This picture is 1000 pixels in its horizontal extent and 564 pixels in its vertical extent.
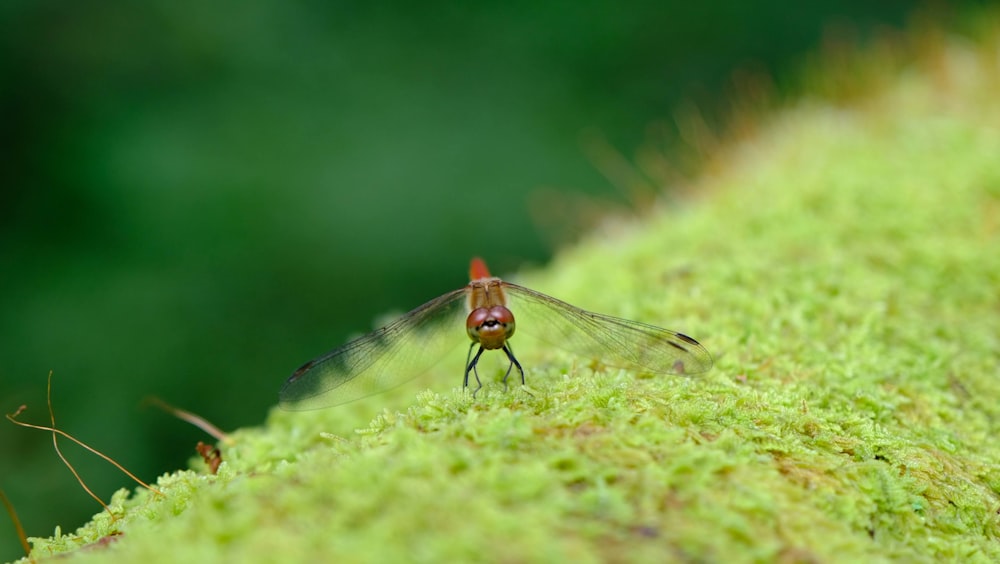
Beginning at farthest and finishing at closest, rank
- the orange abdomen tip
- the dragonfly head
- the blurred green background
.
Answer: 1. the blurred green background
2. the orange abdomen tip
3. the dragonfly head

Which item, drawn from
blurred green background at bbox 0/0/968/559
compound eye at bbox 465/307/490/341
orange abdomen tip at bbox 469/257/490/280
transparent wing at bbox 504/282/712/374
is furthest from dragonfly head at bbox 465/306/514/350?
blurred green background at bbox 0/0/968/559

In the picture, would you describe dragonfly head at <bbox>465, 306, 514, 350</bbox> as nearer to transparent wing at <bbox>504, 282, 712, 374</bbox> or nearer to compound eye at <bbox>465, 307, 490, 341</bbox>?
compound eye at <bbox>465, 307, 490, 341</bbox>

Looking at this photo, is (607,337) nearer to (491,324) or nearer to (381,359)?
(491,324)

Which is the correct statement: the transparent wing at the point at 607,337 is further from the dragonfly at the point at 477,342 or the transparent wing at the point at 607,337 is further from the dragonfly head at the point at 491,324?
the dragonfly head at the point at 491,324

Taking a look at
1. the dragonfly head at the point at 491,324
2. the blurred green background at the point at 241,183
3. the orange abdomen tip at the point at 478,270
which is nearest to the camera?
the dragonfly head at the point at 491,324

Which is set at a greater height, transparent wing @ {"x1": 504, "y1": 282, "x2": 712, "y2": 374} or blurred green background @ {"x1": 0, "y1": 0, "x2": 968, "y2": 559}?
blurred green background @ {"x1": 0, "y1": 0, "x2": 968, "y2": 559}

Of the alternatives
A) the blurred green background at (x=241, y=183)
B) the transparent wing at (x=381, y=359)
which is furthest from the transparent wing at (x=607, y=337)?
the blurred green background at (x=241, y=183)
